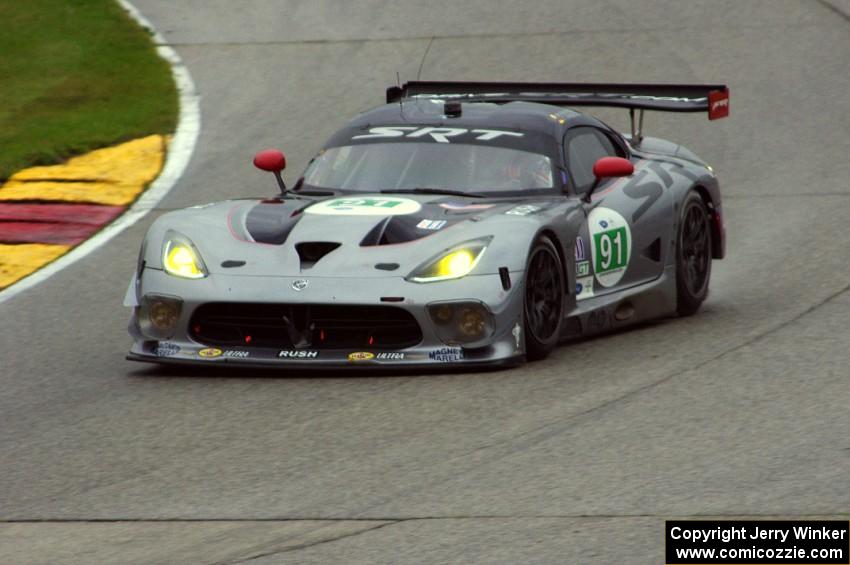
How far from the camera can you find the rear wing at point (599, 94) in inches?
Result: 385

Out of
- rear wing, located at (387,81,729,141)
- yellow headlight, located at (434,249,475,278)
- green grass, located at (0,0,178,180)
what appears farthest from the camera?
green grass, located at (0,0,178,180)

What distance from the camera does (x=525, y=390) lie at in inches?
281

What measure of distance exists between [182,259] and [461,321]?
4.40 feet

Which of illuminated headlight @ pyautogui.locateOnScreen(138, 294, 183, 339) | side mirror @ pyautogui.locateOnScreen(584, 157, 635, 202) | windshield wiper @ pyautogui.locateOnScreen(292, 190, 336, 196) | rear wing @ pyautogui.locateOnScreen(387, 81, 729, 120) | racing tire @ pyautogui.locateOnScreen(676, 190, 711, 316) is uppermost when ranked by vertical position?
rear wing @ pyautogui.locateOnScreen(387, 81, 729, 120)

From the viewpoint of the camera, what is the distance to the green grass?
14.0 metres

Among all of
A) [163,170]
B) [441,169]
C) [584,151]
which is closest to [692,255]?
[584,151]

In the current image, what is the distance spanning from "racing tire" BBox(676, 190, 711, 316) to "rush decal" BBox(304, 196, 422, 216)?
188 centimetres

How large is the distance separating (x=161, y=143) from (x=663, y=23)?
6443 mm

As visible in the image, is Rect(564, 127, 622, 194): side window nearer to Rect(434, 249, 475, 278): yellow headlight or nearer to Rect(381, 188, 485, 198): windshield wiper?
Rect(381, 188, 485, 198): windshield wiper

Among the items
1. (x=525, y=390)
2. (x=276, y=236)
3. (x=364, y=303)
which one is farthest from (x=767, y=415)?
(x=276, y=236)

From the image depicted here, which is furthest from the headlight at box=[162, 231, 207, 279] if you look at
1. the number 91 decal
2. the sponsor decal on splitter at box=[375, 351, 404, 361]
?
the number 91 decal

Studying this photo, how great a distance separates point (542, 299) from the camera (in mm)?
7914

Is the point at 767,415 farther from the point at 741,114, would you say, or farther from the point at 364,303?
the point at 741,114

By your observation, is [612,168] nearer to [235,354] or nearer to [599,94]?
[599,94]
